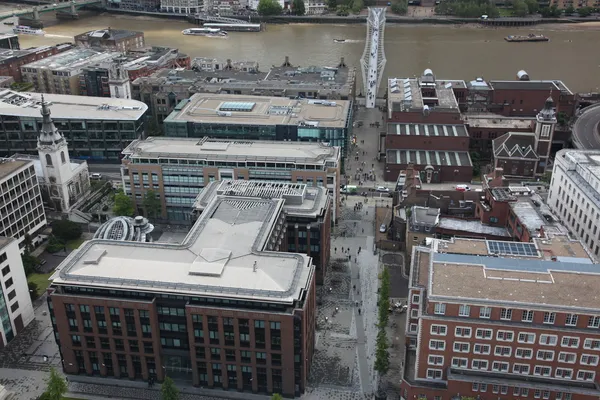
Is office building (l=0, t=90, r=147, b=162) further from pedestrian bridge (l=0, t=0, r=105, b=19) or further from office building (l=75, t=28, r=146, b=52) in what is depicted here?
pedestrian bridge (l=0, t=0, r=105, b=19)

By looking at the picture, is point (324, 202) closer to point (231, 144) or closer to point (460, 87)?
point (231, 144)

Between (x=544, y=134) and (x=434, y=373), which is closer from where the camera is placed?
(x=434, y=373)

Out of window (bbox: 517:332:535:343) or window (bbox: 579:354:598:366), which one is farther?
window (bbox: 517:332:535:343)

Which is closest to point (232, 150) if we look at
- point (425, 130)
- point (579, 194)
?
point (425, 130)

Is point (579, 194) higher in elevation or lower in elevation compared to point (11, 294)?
higher

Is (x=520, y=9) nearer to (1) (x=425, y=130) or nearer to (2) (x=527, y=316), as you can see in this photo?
(1) (x=425, y=130)

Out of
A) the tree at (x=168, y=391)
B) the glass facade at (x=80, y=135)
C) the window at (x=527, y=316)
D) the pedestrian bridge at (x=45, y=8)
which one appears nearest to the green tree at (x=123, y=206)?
the glass facade at (x=80, y=135)

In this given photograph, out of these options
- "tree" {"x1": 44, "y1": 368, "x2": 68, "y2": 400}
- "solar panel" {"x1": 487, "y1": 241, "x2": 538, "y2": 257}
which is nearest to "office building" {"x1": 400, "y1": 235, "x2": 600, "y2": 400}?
"solar panel" {"x1": 487, "y1": 241, "x2": 538, "y2": 257}
